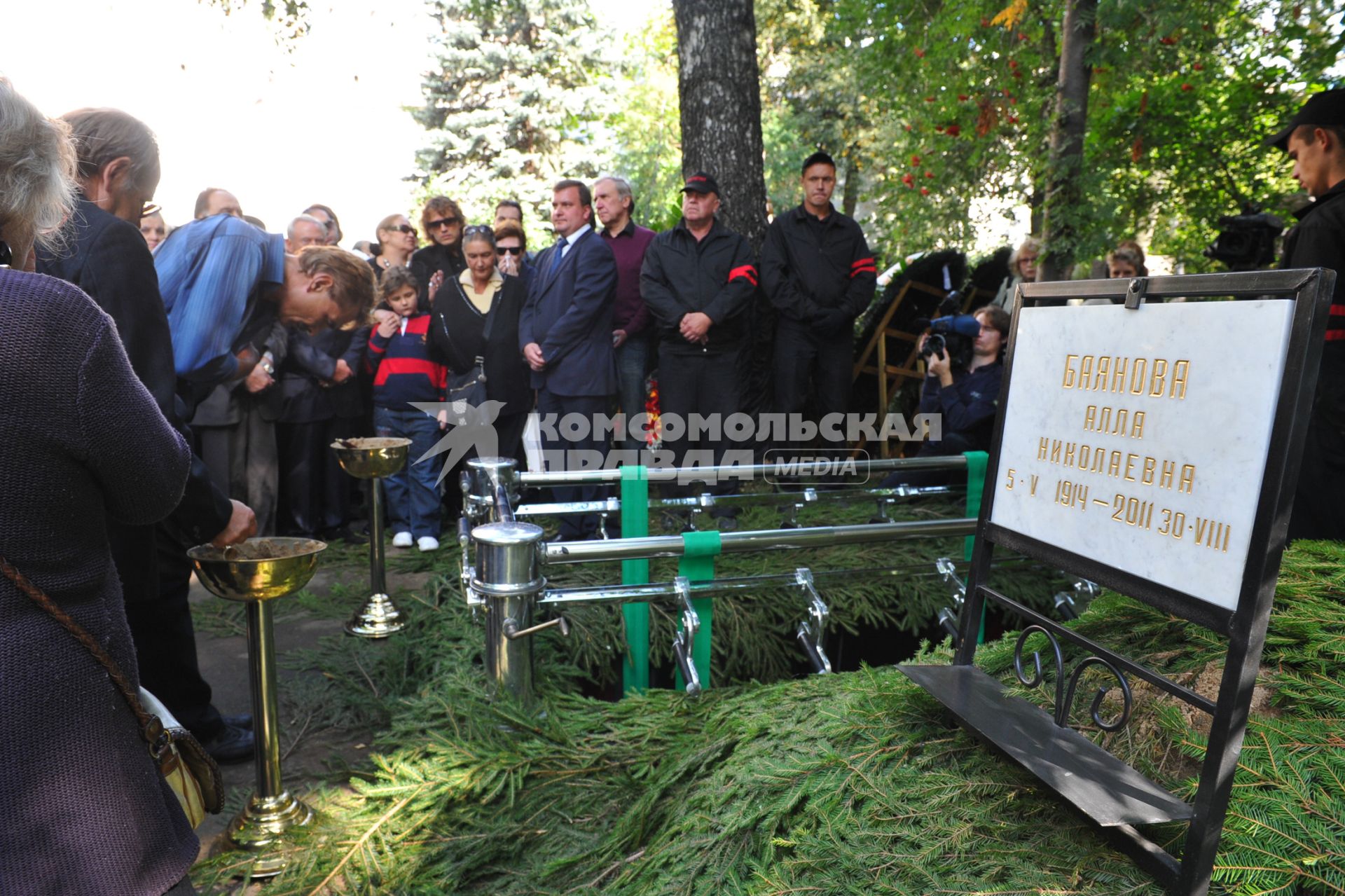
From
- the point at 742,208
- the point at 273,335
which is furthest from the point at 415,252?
the point at 742,208

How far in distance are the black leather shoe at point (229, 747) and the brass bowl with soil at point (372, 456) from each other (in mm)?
1316

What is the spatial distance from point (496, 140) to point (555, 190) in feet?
59.7

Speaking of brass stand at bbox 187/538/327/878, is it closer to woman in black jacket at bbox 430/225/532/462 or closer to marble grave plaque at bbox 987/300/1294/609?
marble grave plaque at bbox 987/300/1294/609

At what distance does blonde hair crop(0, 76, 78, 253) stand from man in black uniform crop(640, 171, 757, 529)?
3.94 metres

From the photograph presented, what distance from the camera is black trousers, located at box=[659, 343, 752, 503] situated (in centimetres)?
534

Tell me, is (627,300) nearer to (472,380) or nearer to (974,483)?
(472,380)

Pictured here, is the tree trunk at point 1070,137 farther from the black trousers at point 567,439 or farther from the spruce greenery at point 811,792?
the spruce greenery at point 811,792

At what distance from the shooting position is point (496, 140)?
2225cm

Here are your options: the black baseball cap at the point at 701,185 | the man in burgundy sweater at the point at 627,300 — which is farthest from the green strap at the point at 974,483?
the man in burgundy sweater at the point at 627,300

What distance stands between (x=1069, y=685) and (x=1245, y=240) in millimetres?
4392

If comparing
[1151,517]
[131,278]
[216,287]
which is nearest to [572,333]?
[216,287]

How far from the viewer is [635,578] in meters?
3.24

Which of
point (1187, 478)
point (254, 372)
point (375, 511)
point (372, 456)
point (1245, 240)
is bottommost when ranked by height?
point (375, 511)

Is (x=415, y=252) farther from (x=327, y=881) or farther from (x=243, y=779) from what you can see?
(x=327, y=881)
